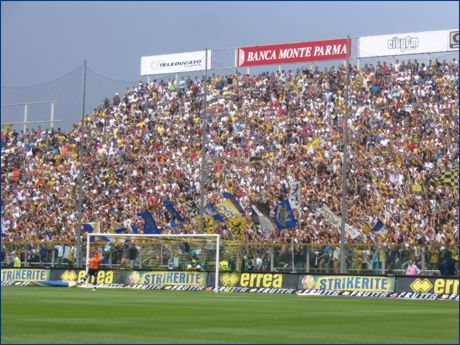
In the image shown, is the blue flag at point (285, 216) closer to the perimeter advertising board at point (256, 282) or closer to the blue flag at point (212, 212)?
the blue flag at point (212, 212)

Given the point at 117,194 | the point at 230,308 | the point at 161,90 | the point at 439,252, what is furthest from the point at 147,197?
the point at 230,308

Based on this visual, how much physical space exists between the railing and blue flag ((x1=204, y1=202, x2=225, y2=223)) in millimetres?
4554

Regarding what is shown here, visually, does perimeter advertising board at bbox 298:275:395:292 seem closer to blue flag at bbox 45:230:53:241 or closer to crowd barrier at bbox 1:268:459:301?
crowd barrier at bbox 1:268:459:301

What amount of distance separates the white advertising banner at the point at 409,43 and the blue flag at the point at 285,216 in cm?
1910

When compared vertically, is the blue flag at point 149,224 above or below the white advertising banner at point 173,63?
below

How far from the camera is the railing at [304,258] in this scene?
150 ft

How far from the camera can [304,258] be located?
164 feet

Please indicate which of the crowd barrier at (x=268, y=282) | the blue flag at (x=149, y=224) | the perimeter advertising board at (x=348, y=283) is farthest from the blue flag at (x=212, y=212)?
the perimeter advertising board at (x=348, y=283)

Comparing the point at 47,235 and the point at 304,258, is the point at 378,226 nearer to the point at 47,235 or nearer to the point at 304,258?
the point at 304,258

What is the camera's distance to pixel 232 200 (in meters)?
55.8

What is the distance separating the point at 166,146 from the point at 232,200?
1297 cm

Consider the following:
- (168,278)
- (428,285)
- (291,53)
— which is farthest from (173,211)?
(428,285)

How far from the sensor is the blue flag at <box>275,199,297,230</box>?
52.5m

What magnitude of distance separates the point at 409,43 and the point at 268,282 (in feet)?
91.7
